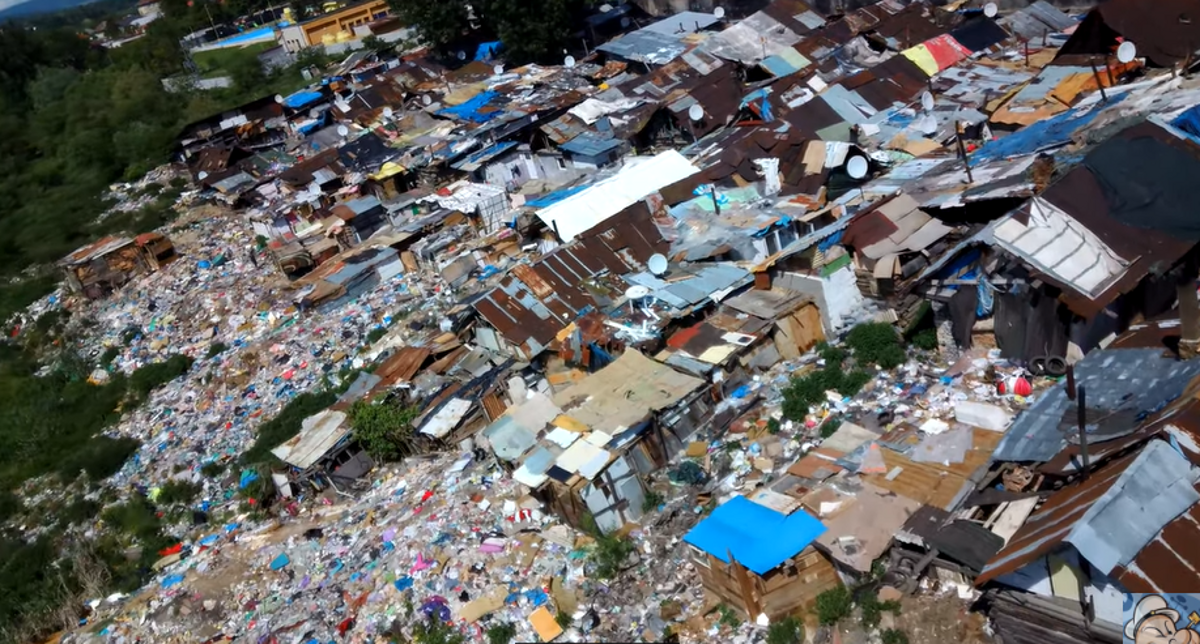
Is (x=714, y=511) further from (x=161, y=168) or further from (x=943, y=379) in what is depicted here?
(x=161, y=168)

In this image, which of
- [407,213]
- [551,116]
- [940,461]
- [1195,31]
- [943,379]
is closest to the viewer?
[940,461]

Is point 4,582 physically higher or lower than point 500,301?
lower

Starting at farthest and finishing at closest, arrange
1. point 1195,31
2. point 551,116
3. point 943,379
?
point 551,116 → point 1195,31 → point 943,379

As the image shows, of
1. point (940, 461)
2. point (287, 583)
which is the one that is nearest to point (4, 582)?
point (287, 583)

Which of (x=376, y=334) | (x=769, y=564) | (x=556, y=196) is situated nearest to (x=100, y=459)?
(x=376, y=334)

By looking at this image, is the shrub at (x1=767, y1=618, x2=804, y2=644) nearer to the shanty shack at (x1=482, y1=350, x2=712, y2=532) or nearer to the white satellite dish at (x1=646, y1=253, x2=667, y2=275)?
the shanty shack at (x1=482, y1=350, x2=712, y2=532)

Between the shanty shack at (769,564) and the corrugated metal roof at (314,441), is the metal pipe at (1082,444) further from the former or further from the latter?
the corrugated metal roof at (314,441)
